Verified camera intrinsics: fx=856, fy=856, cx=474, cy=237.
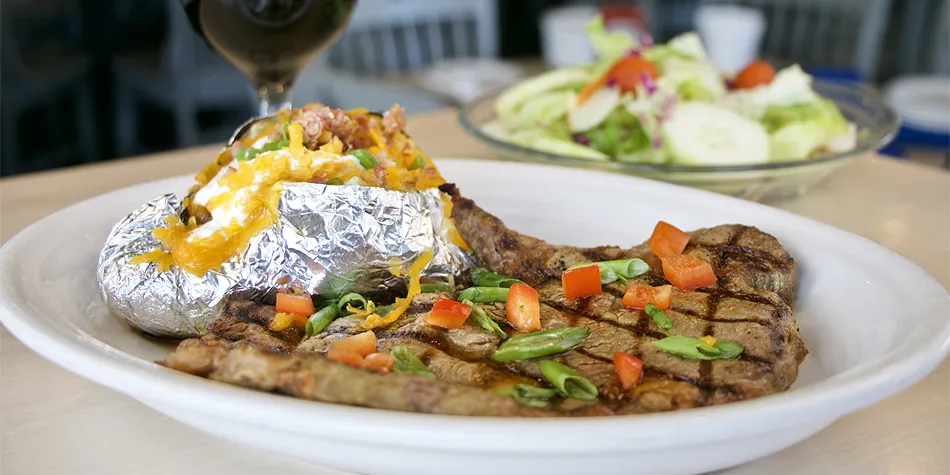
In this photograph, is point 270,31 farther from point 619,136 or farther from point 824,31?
point 824,31

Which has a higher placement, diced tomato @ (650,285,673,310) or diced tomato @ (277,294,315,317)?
diced tomato @ (650,285,673,310)

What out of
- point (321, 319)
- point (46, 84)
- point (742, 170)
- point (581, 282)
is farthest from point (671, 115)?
point (46, 84)

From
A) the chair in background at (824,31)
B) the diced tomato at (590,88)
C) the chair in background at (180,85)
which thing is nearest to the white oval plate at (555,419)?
the diced tomato at (590,88)

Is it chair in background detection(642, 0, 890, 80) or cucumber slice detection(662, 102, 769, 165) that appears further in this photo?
chair in background detection(642, 0, 890, 80)

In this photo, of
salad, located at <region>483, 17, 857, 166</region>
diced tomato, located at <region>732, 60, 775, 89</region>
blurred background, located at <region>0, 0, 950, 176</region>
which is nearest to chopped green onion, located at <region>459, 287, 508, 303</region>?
salad, located at <region>483, 17, 857, 166</region>

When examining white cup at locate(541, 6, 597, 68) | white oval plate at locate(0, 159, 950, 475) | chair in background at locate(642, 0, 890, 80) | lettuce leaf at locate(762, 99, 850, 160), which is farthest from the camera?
chair in background at locate(642, 0, 890, 80)

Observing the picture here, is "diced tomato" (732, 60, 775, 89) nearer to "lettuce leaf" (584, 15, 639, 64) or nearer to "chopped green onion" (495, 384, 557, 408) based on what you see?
"lettuce leaf" (584, 15, 639, 64)
